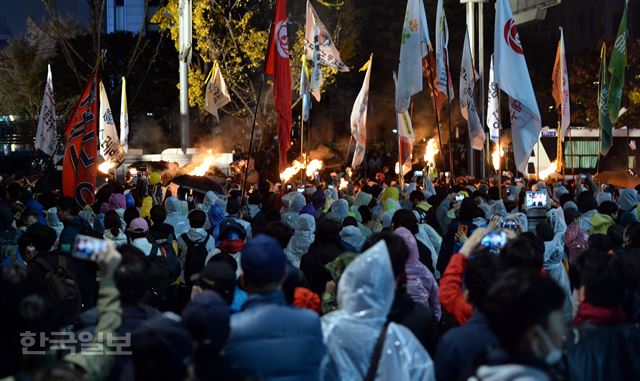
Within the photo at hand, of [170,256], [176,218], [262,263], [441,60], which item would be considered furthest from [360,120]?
[262,263]

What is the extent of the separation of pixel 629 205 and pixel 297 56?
23.6 metres

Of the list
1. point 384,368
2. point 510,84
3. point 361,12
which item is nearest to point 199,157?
point 361,12

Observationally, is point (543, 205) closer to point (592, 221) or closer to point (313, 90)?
point (592, 221)

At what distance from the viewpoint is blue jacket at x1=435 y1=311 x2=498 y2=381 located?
4.47 m

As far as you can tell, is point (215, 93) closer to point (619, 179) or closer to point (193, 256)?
point (619, 179)

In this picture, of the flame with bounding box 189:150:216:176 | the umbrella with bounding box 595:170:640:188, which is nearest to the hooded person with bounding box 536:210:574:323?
the umbrella with bounding box 595:170:640:188

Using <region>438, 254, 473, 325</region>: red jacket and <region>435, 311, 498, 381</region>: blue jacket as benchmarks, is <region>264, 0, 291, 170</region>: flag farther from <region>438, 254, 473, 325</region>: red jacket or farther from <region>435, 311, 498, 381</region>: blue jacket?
<region>435, 311, 498, 381</region>: blue jacket

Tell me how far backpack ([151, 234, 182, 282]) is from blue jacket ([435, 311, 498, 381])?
177 inches

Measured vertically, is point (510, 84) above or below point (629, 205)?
above

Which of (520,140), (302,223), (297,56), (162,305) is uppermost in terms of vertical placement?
(297,56)

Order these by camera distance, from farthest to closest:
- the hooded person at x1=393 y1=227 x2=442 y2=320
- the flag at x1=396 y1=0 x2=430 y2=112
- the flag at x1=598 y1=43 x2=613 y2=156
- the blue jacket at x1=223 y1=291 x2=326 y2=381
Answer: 1. the flag at x1=598 y1=43 x2=613 y2=156
2. the flag at x1=396 y1=0 x2=430 y2=112
3. the hooded person at x1=393 y1=227 x2=442 y2=320
4. the blue jacket at x1=223 y1=291 x2=326 y2=381

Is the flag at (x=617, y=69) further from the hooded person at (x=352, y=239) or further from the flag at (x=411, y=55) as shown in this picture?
the hooded person at (x=352, y=239)

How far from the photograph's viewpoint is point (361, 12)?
4188 cm

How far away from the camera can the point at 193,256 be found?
30.8ft
